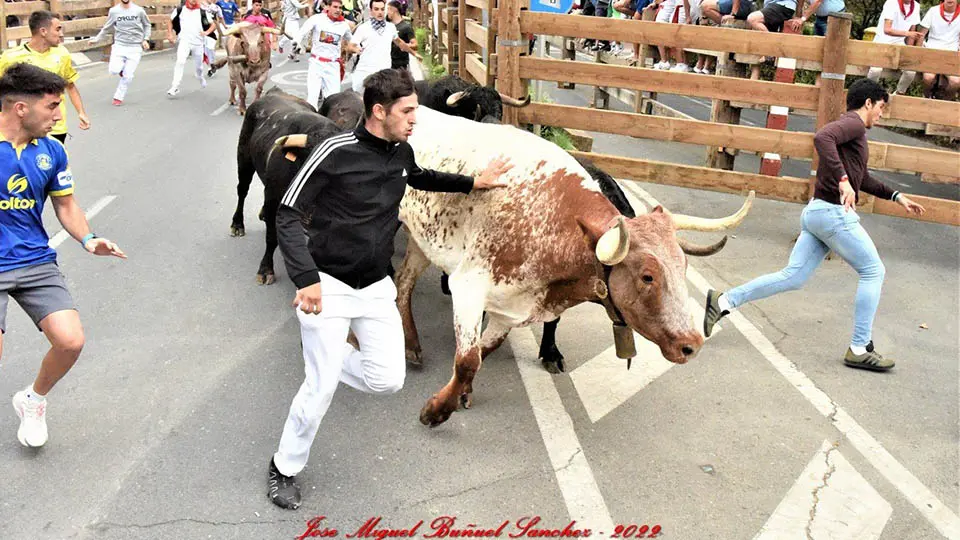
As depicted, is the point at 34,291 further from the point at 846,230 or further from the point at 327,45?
the point at 327,45

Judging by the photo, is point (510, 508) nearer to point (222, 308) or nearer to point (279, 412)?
point (279, 412)

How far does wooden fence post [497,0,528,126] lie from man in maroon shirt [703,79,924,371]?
12.4 feet

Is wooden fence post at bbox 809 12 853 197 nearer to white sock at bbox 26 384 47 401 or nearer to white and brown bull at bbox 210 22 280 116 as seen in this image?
white sock at bbox 26 384 47 401

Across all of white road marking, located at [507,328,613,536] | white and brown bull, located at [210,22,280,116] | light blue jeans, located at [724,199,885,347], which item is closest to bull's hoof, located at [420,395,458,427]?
white road marking, located at [507,328,613,536]

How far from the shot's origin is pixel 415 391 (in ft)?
18.0

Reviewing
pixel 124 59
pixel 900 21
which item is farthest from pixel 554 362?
pixel 124 59

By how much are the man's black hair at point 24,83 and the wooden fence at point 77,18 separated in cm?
1677

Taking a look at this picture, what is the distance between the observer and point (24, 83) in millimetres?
4094

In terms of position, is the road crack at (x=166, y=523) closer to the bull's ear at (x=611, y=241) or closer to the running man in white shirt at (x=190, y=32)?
the bull's ear at (x=611, y=241)

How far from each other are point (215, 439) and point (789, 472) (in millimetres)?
3179

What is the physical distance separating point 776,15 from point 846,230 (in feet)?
22.1

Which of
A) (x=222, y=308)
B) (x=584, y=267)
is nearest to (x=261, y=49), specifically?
(x=222, y=308)

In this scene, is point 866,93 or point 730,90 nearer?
point 866,93

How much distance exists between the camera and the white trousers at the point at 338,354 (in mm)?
3955
